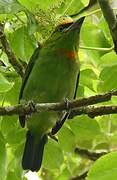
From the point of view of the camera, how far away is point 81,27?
7.87ft

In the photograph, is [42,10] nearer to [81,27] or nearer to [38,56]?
[81,27]

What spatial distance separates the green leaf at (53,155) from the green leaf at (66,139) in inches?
1.2

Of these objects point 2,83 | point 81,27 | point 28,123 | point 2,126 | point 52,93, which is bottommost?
point 28,123

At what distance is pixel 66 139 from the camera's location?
241 cm

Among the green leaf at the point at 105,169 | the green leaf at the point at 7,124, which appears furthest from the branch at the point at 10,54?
the green leaf at the point at 105,169

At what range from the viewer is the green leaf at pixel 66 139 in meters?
2.40

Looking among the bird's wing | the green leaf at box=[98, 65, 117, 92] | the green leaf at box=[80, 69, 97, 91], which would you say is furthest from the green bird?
the green leaf at box=[98, 65, 117, 92]

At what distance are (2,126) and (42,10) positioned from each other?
56cm

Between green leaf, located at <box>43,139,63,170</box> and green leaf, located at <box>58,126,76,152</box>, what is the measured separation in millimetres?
31

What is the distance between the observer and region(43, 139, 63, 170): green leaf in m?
2.45

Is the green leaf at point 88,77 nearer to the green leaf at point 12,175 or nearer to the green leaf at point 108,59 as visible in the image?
the green leaf at point 108,59

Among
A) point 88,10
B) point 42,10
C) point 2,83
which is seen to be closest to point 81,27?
point 88,10

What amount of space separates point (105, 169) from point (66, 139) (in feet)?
2.17

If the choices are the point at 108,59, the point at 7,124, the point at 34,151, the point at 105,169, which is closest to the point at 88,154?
the point at 34,151
